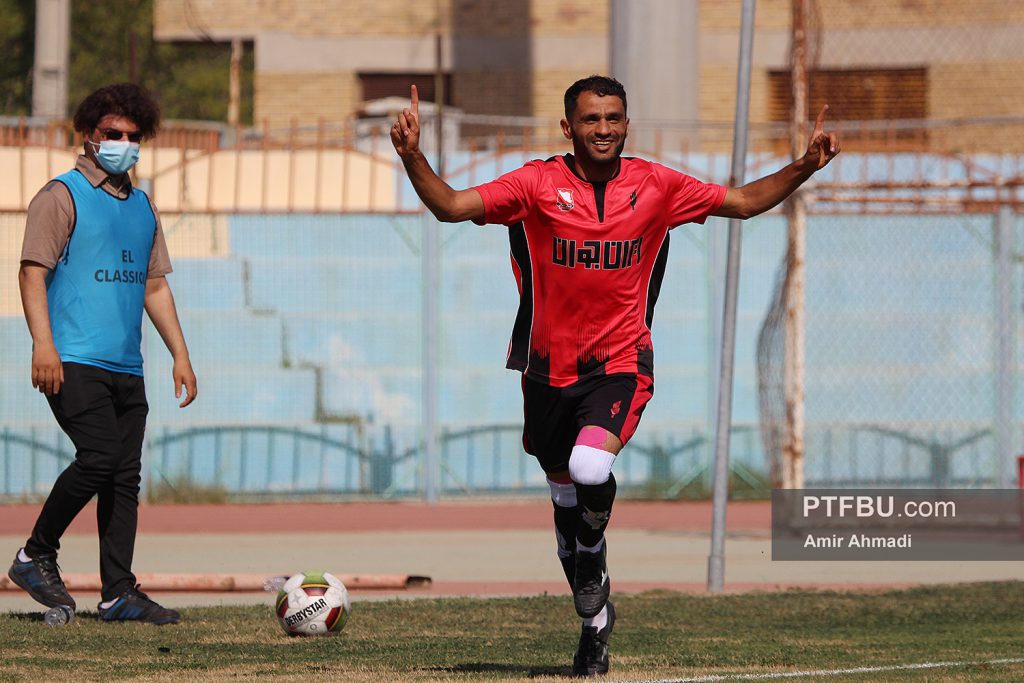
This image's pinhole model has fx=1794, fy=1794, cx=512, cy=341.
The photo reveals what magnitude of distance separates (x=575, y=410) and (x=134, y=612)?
279cm

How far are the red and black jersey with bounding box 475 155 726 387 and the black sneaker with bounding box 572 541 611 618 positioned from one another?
65 cm

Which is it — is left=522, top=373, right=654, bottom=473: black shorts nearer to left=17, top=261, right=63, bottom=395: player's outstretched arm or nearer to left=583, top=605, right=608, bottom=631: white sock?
left=583, top=605, right=608, bottom=631: white sock

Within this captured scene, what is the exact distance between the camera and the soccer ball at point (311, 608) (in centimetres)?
790

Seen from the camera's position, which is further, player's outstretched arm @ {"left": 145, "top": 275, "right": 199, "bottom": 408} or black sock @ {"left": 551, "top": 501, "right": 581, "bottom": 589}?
player's outstretched arm @ {"left": 145, "top": 275, "right": 199, "bottom": 408}

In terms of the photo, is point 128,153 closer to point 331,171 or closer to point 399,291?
point 399,291

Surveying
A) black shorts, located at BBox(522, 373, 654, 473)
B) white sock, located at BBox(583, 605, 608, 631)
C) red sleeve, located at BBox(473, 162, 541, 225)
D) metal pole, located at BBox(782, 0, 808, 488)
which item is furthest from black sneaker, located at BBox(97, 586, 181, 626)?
metal pole, located at BBox(782, 0, 808, 488)

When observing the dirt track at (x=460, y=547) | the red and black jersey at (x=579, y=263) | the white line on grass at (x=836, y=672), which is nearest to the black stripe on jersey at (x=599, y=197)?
the red and black jersey at (x=579, y=263)

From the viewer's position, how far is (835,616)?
898 centimetres

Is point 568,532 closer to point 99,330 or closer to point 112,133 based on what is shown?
point 99,330

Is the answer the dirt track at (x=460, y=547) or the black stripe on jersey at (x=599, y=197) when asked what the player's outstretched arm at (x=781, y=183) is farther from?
the dirt track at (x=460, y=547)

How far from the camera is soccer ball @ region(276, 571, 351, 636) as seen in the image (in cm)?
790

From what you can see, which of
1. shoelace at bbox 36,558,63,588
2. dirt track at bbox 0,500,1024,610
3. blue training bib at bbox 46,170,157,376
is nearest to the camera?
blue training bib at bbox 46,170,157,376

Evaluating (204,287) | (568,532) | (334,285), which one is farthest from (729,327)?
(204,287)


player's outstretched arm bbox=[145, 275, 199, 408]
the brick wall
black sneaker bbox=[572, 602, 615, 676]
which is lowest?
black sneaker bbox=[572, 602, 615, 676]
